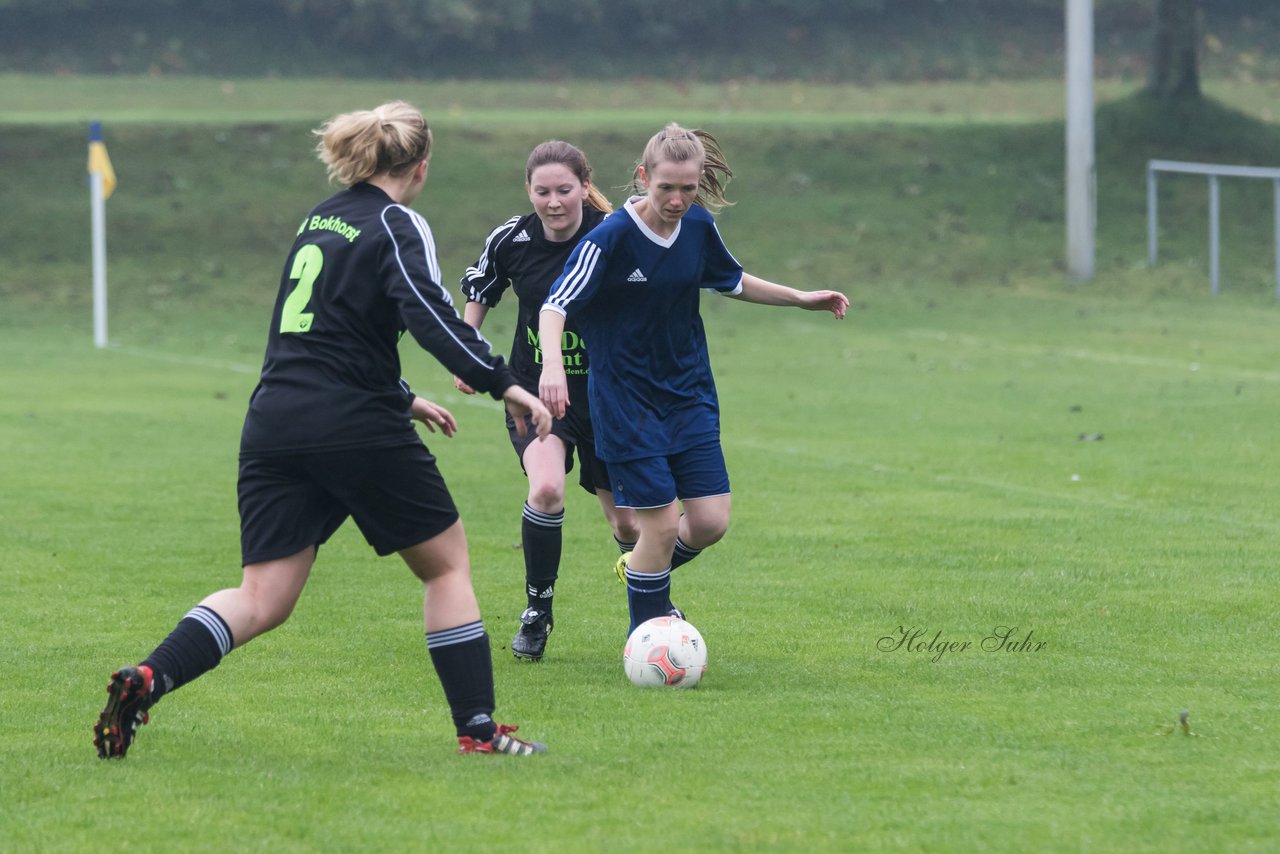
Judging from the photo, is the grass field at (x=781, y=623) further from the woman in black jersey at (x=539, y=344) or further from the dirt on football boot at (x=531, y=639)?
the woman in black jersey at (x=539, y=344)

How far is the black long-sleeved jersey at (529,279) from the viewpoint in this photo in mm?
7461

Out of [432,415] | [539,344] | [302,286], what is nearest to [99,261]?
[539,344]

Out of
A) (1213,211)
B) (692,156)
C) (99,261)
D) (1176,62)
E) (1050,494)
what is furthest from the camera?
(1176,62)

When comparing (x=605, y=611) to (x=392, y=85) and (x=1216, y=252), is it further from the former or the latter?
(x=392, y=85)

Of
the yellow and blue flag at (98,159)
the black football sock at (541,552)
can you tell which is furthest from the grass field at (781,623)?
the yellow and blue flag at (98,159)

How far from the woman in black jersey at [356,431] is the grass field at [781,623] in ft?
0.98

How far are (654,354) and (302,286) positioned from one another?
166 cm

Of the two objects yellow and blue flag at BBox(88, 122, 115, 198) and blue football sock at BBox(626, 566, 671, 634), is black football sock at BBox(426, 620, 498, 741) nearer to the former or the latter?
blue football sock at BBox(626, 566, 671, 634)

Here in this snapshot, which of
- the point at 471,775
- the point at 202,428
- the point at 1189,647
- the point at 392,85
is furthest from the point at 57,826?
the point at 392,85

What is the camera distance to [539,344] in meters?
7.41

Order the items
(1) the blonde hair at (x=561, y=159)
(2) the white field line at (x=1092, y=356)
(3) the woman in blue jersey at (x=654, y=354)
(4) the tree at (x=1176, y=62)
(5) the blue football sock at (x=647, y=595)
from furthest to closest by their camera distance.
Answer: (4) the tree at (x=1176, y=62)
(2) the white field line at (x=1092, y=356)
(1) the blonde hair at (x=561, y=159)
(5) the blue football sock at (x=647, y=595)
(3) the woman in blue jersey at (x=654, y=354)

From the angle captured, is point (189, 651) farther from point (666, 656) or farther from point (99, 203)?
point (99, 203)

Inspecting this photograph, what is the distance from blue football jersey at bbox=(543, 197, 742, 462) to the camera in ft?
21.5

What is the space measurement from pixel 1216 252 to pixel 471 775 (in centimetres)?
2413
